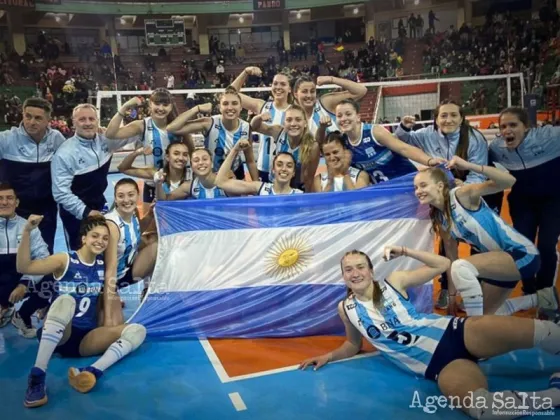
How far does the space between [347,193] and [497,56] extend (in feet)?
70.4

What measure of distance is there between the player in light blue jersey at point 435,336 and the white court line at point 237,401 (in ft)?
1.83

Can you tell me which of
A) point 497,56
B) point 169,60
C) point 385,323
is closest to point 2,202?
point 385,323

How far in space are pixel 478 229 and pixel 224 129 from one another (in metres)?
2.71

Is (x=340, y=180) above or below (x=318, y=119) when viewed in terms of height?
below

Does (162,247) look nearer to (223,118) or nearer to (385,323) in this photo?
(223,118)

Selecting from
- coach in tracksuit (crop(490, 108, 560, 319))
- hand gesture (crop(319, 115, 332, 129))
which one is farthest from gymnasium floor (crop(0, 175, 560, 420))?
hand gesture (crop(319, 115, 332, 129))

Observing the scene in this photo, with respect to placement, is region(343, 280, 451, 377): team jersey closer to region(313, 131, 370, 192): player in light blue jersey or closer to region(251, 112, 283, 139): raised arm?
region(313, 131, 370, 192): player in light blue jersey

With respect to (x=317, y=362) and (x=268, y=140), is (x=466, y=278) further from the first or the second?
(x=268, y=140)

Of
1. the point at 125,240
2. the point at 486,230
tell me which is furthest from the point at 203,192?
the point at 486,230

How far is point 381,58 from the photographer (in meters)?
25.5

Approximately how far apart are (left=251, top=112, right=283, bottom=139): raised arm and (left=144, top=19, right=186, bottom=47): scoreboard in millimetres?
23231

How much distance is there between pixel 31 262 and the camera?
11.8 feet

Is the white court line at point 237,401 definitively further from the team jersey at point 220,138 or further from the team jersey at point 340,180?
the team jersey at point 220,138

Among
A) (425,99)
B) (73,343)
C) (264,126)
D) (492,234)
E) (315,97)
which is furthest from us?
(425,99)
